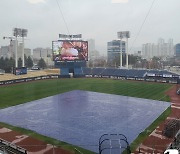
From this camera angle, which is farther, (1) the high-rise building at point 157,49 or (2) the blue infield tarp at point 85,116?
(1) the high-rise building at point 157,49

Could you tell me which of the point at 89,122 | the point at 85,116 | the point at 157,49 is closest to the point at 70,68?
the point at 85,116

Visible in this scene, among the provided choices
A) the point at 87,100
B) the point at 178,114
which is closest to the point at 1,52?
the point at 87,100

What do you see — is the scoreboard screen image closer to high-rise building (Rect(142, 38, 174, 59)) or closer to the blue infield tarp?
the blue infield tarp

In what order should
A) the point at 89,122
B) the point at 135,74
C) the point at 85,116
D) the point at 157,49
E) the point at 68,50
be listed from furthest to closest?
the point at 157,49 → the point at 135,74 → the point at 68,50 → the point at 85,116 → the point at 89,122

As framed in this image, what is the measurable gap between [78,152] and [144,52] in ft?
629

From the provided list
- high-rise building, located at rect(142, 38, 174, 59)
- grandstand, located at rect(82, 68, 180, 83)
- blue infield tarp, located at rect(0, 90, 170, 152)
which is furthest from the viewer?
high-rise building, located at rect(142, 38, 174, 59)

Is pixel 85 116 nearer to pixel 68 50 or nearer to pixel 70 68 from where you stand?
pixel 68 50

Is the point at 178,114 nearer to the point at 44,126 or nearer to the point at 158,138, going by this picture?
the point at 158,138

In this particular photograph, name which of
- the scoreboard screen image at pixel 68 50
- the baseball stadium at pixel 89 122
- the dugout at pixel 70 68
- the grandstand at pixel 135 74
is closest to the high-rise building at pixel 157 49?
the grandstand at pixel 135 74

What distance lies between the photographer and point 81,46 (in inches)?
1938

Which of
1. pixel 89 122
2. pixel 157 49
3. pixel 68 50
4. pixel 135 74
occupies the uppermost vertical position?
pixel 157 49

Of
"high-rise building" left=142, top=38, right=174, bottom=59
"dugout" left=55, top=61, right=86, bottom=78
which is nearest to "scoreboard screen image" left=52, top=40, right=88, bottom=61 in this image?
"dugout" left=55, top=61, right=86, bottom=78

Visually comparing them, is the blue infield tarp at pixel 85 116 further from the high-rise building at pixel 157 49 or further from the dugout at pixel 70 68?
the high-rise building at pixel 157 49

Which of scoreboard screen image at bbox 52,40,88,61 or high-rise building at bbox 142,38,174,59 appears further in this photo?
high-rise building at bbox 142,38,174,59
